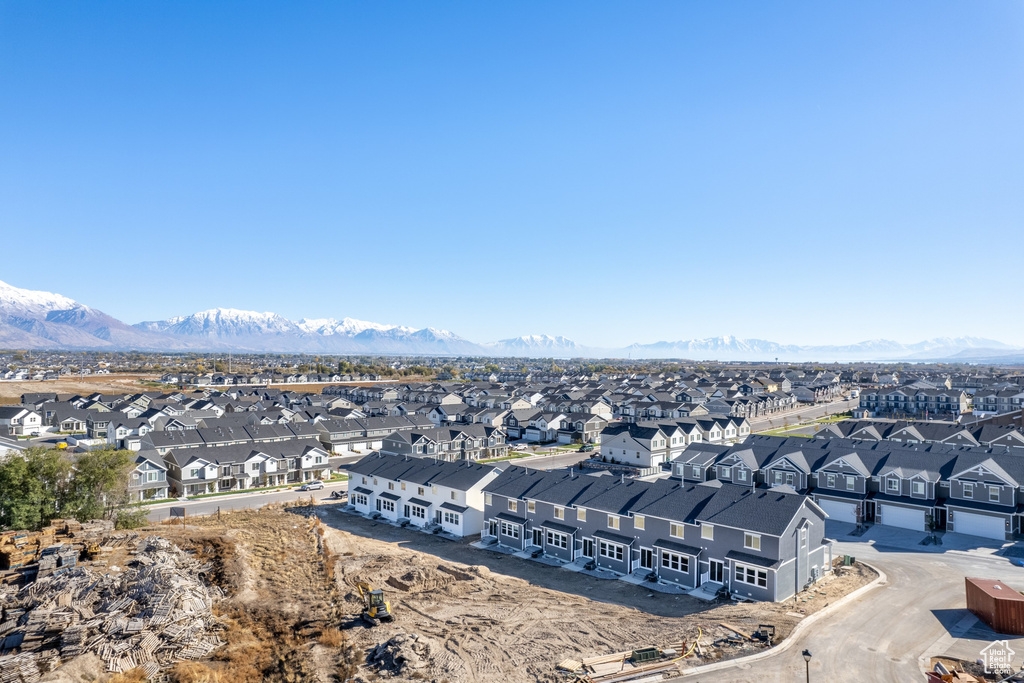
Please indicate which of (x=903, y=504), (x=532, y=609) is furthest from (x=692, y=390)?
(x=532, y=609)

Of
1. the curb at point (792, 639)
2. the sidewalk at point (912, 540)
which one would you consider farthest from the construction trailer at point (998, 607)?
the sidewalk at point (912, 540)

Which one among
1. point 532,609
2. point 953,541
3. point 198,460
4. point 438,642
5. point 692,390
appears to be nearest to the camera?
point 438,642

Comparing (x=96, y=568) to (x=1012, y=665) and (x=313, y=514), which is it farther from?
(x=1012, y=665)

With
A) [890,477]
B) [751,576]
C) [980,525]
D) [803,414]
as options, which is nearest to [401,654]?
[751,576]

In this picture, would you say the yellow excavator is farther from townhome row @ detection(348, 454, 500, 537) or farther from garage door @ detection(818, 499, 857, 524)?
garage door @ detection(818, 499, 857, 524)

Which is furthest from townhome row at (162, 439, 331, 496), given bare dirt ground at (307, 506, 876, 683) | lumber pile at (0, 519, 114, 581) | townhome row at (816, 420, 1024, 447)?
townhome row at (816, 420, 1024, 447)

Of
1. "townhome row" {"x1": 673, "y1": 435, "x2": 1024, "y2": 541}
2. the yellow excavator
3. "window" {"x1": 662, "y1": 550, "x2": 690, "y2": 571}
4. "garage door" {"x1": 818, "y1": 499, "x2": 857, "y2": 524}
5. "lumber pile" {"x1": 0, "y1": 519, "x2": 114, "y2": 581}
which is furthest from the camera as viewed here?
"garage door" {"x1": 818, "y1": 499, "x2": 857, "y2": 524}

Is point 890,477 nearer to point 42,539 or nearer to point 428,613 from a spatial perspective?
point 428,613
